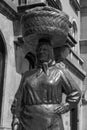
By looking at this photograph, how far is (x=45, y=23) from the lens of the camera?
3.41 meters

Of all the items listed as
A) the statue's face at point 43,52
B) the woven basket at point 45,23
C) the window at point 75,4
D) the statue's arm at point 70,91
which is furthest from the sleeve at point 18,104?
the window at point 75,4

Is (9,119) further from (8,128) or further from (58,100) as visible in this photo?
(58,100)

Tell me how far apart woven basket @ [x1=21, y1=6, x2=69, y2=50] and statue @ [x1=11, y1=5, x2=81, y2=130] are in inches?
4.0

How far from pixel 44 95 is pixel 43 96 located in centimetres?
2

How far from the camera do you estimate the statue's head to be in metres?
3.55

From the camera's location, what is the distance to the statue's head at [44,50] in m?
3.55

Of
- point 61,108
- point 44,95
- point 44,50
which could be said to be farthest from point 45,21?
point 61,108

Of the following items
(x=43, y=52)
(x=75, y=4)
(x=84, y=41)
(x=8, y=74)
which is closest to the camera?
(x=43, y=52)

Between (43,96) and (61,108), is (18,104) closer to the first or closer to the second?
(43,96)

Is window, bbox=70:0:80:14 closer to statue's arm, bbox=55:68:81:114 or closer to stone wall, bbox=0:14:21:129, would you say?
stone wall, bbox=0:14:21:129

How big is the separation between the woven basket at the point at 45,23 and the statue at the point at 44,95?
0.33ft

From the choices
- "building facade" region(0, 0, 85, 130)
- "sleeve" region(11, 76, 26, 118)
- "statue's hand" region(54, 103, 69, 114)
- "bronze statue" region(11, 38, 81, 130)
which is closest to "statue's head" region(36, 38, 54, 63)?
"bronze statue" region(11, 38, 81, 130)

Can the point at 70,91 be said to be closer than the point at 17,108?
No

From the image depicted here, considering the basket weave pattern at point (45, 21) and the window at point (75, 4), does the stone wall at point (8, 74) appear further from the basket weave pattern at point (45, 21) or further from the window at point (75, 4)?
the window at point (75, 4)
